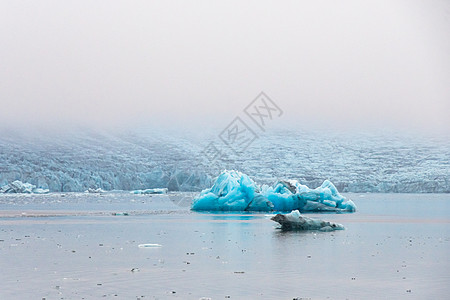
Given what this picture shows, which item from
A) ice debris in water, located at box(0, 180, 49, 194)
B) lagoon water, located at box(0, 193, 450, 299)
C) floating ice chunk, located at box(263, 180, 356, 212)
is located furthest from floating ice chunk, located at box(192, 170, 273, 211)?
ice debris in water, located at box(0, 180, 49, 194)

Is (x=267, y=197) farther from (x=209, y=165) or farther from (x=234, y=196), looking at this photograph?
(x=209, y=165)

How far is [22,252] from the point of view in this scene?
75.2 feet

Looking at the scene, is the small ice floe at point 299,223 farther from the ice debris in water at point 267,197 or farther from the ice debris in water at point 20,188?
the ice debris in water at point 20,188

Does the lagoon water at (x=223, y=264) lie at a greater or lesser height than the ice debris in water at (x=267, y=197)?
lesser

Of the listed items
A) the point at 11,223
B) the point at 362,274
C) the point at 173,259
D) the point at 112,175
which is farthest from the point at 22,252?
the point at 112,175

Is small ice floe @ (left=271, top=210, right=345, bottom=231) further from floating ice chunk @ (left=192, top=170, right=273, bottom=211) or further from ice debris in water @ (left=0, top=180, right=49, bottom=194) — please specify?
ice debris in water @ (left=0, top=180, right=49, bottom=194)

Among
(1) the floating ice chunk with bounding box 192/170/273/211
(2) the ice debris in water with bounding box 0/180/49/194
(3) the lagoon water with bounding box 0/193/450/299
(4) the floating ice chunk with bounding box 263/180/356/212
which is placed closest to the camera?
(3) the lagoon water with bounding box 0/193/450/299

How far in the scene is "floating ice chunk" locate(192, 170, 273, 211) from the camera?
54.1m

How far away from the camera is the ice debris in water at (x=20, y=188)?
101m

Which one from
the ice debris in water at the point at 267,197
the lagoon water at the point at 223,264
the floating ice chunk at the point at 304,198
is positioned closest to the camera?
the lagoon water at the point at 223,264

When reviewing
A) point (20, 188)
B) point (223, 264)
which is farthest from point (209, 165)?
point (223, 264)

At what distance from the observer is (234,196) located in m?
54.9

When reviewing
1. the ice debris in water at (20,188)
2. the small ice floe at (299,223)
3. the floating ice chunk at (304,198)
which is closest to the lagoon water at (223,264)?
the small ice floe at (299,223)

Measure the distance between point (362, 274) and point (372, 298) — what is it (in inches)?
153
